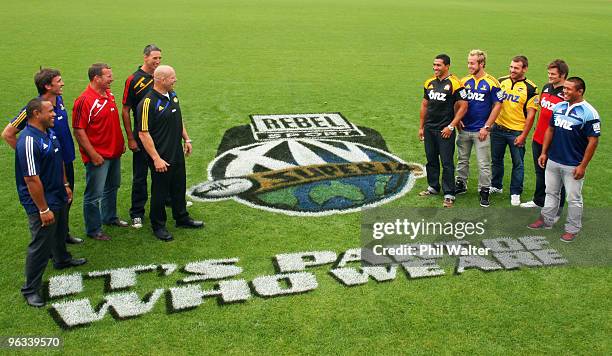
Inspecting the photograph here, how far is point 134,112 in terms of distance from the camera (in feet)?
23.8

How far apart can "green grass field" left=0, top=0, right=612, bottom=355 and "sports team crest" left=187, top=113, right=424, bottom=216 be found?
12.1 inches

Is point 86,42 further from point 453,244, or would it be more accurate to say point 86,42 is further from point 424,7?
point 424,7

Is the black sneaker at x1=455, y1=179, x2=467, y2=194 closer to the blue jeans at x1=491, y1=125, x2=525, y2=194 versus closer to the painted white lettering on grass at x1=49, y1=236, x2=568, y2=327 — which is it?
the blue jeans at x1=491, y1=125, x2=525, y2=194

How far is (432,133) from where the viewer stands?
8.30m

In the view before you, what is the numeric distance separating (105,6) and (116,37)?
41.3 ft

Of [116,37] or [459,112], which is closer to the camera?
[459,112]

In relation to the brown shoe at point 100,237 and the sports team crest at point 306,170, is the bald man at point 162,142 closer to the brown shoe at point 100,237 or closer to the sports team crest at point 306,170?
the brown shoe at point 100,237

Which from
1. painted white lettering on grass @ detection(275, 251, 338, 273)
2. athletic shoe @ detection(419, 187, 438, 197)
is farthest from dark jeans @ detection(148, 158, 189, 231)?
athletic shoe @ detection(419, 187, 438, 197)

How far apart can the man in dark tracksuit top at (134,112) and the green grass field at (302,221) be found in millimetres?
396

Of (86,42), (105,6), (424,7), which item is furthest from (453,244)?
(424,7)

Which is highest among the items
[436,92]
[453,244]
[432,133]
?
[436,92]

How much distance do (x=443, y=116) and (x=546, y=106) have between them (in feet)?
4.40

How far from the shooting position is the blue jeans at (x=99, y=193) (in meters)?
6.90

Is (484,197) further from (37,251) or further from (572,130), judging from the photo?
(37,251)
